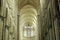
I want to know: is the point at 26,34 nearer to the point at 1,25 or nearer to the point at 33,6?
the point at 33,6

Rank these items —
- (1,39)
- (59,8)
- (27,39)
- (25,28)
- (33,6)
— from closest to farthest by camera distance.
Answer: (59,8) < (1,39) < (33,6) < (27,39) < (25,28)

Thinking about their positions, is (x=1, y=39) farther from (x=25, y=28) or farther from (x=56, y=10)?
(x=25, y=28)

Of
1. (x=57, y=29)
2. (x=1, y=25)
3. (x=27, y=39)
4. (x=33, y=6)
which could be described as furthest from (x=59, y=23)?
(x=27, y=39)

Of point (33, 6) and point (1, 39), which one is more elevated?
point (33, 6)

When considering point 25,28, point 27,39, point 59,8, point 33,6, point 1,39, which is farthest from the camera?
point 25,28

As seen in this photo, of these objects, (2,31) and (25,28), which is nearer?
(2,31)

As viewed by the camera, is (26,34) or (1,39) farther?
(26,34)

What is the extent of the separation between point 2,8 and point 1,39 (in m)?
1.81

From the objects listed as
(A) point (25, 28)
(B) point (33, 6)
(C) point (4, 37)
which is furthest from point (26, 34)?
(C) point (4, 37)

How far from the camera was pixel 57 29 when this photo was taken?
31.2ft

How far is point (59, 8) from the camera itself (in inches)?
368

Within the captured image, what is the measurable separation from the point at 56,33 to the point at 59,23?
1.81ft

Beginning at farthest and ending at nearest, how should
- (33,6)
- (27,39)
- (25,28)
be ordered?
1. (25,28)
2. (27,39)
3. (33,6)

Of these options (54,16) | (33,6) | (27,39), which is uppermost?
(33,6)
